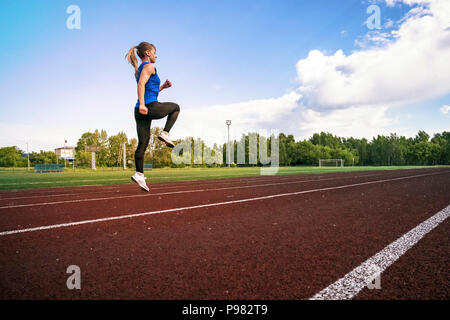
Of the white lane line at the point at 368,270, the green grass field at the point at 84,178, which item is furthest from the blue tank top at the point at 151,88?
the green grass field at the point at 84,178

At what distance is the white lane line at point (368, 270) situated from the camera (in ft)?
5.98

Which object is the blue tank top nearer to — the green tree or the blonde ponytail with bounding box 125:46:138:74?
the blonde ponytail with bounding box 125:46:138:74

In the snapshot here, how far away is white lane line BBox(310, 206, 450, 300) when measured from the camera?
182 centimetres

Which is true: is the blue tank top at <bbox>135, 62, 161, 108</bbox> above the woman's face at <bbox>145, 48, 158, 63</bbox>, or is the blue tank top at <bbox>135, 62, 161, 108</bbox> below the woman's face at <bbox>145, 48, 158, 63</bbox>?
below

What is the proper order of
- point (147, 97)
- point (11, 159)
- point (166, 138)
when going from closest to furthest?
point (147, 97) → point (166, 138) → point (11, 159)

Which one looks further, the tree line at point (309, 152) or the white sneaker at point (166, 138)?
the tree line at point (309, 152)

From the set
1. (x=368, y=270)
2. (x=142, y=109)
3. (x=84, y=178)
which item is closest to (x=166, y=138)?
(x=142, y=109)

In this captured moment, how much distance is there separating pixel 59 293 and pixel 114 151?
93137 millimetres

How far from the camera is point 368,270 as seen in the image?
2.21m

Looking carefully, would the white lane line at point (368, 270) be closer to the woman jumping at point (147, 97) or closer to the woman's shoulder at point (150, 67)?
the woman jumping at point (147, 97)

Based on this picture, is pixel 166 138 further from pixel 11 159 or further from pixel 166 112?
pixel 11 159

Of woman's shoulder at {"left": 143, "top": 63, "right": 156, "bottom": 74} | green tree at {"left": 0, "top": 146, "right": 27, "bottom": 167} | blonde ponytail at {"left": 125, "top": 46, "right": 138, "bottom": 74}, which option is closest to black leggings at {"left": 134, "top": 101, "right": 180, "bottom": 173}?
woman's shoulder at {"left": 143, "top": 63, "right": 156, "bottom": 74}
